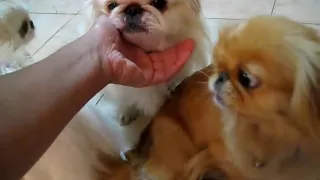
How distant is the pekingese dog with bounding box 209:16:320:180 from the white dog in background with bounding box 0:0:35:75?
1.80ft

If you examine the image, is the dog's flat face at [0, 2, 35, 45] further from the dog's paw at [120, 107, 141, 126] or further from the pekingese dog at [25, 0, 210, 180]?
the dog's paw at [120, 107, 141, 126]

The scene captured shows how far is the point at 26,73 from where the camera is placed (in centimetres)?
89

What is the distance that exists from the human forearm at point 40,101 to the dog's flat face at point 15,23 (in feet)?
0.83

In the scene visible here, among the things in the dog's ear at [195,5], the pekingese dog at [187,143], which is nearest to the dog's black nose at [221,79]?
the pekingese dog at [187,143]

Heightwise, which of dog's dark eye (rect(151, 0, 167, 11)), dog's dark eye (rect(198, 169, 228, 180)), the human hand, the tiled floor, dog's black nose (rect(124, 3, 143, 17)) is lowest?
the tiled floor

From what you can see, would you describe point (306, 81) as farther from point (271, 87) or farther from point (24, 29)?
point (24, 29)

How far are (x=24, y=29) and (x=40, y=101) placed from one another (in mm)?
450

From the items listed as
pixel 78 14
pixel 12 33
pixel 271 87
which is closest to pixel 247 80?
pixel 271 87

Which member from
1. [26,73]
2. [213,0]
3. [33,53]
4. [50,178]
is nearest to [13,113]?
[26,73]

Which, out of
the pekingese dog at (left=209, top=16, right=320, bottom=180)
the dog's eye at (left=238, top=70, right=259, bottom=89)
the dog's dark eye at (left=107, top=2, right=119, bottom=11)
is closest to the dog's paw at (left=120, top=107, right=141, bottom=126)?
the dog's dark eye at (left=107, top=2, right=119, bottom=11)

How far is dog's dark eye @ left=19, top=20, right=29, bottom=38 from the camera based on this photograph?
1.22 meters

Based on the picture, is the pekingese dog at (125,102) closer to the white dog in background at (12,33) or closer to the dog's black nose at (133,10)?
the dog's black nose at (133,10)

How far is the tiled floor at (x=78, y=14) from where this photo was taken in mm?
1579

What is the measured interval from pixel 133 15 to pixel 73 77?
23 centimetres
